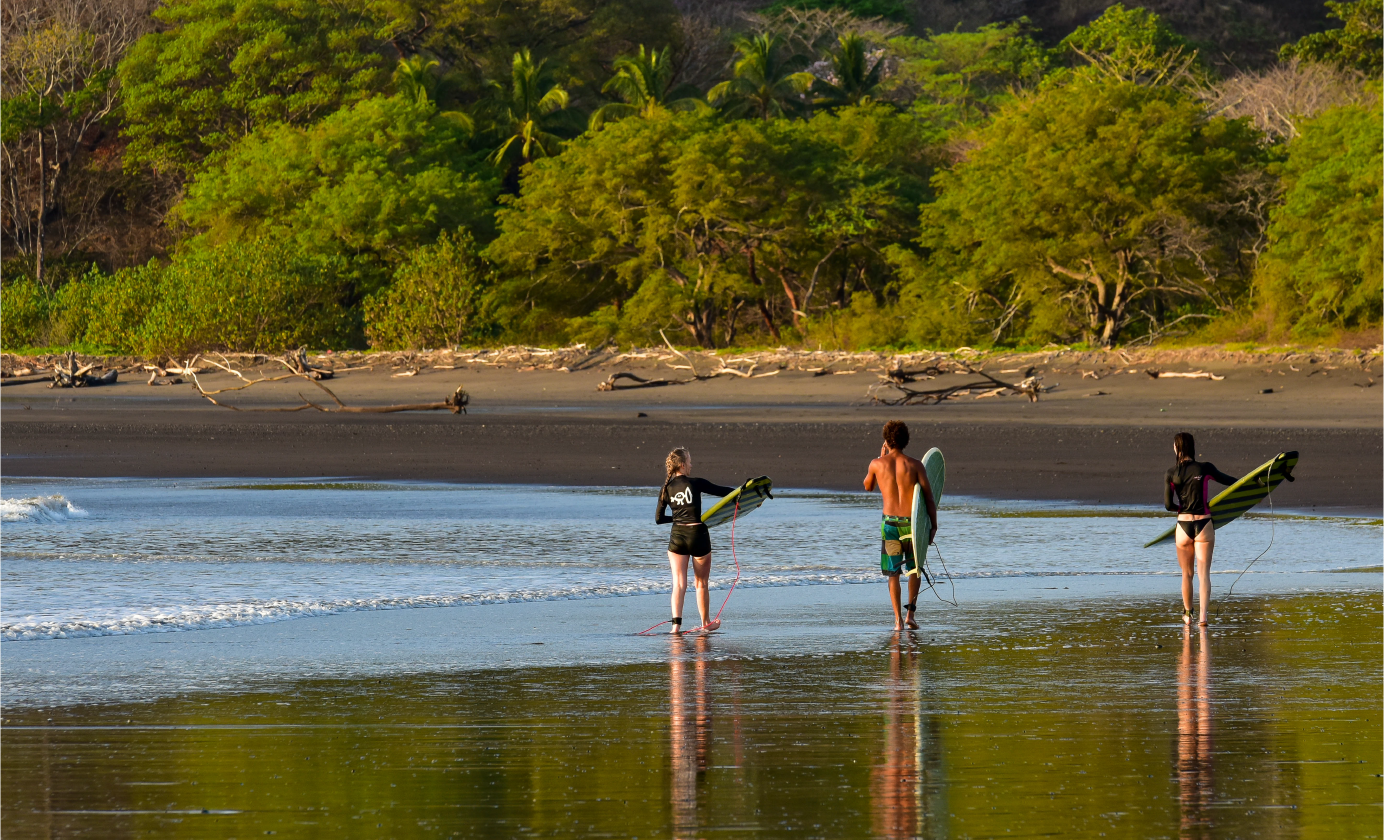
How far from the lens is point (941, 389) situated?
3572 cm

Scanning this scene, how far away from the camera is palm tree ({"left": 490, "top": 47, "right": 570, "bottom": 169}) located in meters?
58.9

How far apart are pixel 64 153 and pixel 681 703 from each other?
211 feet

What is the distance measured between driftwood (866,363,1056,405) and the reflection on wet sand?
2630cm

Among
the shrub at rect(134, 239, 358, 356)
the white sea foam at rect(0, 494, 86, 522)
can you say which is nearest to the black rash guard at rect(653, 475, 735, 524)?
the white sea foam at rect(0, 494, 86, 522)

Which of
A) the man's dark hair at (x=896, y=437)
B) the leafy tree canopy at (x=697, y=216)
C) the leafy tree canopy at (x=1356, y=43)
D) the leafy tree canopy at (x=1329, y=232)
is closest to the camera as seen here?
the man's dark hair at (x=896, y=437)

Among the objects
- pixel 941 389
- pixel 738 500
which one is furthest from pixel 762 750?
pixel 941 389

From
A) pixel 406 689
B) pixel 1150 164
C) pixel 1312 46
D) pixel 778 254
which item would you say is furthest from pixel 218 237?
pixel 406 689

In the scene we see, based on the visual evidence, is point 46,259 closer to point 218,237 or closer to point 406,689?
point 218,237

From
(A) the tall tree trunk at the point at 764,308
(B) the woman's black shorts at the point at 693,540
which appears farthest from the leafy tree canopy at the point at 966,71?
(B) the woman's black shorts at the point at 693,540

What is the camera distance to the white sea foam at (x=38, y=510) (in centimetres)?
1623

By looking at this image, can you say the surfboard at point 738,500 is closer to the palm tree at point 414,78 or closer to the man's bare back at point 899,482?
the man's bare back at point 899,482

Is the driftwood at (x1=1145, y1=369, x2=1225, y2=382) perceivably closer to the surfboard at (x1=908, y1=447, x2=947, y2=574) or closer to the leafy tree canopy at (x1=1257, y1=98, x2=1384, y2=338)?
the leafy tree canopy at (x1=1257, y1=98, x2=1384, y2=338)

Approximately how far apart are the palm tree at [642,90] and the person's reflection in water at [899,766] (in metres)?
48.1

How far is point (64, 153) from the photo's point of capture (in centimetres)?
6650
